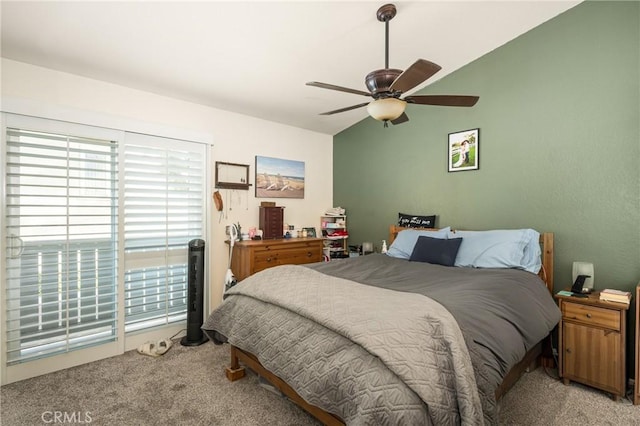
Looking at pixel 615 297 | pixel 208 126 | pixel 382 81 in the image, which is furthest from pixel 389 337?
pixel 208 126

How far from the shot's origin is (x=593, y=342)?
88.8 inches

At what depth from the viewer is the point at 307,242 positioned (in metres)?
4.17

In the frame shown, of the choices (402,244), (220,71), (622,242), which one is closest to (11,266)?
(220,71)

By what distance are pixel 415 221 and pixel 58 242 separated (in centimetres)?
361

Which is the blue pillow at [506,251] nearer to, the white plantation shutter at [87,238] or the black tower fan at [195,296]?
the black tower fan at [195,296]

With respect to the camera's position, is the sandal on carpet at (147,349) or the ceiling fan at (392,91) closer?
the ceiling fan at (392,91)

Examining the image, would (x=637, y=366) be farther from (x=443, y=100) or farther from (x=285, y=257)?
(x=285, y=257)

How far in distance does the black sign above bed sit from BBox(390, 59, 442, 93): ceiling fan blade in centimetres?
207

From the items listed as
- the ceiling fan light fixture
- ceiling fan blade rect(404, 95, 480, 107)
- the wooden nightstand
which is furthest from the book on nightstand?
the ceiling fan light fixture

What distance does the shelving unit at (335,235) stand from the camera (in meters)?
4.59

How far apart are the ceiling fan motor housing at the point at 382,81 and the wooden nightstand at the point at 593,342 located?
2073 millimetres

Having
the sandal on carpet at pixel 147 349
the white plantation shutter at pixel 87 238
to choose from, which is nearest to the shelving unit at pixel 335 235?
the white plantation shutter at pixel 87 238

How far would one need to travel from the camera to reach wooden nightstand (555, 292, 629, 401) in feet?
7.06

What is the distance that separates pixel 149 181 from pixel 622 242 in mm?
4209
